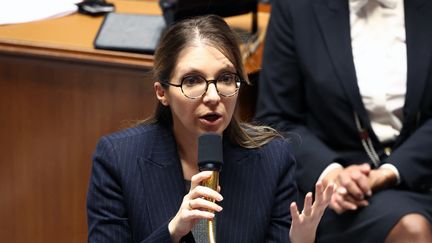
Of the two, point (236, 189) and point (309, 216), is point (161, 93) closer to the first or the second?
point (236, 189)

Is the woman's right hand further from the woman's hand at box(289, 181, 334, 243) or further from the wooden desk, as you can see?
the wooden desk

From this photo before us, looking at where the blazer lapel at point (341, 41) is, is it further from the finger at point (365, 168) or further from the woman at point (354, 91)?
the finger at point (365, 168)

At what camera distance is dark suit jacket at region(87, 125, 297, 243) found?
121cm

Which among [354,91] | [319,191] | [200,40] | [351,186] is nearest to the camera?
[319,191]

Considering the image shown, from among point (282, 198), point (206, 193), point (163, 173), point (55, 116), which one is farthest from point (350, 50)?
point (206, 193)

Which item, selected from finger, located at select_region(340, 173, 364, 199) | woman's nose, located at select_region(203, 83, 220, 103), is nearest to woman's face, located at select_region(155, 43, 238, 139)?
woman's nose, located at select_region(203, 83, 220, 103)

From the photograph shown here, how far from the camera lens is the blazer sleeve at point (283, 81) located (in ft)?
5.37

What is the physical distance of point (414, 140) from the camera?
1572 millimetres

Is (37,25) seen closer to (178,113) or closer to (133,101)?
(133,101)

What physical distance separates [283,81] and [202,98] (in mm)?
530

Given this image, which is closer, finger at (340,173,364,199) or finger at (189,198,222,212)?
finger at (189,198,222,212)

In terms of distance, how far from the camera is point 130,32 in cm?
178

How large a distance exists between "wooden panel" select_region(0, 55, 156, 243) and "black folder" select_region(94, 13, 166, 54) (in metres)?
0.05

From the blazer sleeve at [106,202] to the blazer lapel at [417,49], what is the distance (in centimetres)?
63
